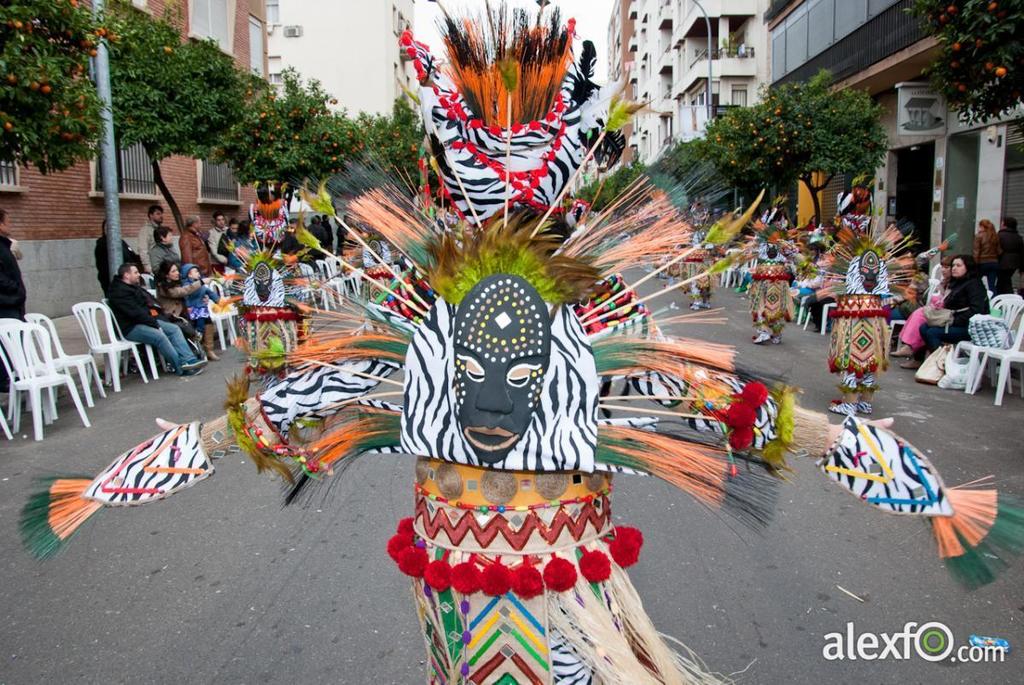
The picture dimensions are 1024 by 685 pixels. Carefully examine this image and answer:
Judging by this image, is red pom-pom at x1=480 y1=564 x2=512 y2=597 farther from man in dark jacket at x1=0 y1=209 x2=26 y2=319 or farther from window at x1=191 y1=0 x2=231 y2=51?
window at x1=191 y1=0 x2=231 y2=51

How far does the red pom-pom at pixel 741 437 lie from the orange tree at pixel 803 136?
1525 centimetres

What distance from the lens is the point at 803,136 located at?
16688 mm

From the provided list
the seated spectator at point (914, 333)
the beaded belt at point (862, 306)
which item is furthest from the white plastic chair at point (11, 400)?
the seated spectator at point (914, 333)

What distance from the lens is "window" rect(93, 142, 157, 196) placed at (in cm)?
1650

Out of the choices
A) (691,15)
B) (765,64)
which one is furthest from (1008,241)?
(691,15)

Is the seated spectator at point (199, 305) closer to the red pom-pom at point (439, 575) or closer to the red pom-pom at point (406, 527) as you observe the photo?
the red pom-pom at point (406, 527)

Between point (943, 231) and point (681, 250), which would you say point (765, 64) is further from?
point (681, 250)

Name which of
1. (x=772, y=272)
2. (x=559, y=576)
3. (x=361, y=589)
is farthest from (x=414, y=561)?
(x=772, y=272)

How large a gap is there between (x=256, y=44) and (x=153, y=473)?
2426 cm

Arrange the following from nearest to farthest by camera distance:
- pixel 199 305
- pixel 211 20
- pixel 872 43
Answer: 1. pixel 199 305
2. pixel 872 43
3. pixel 211 20

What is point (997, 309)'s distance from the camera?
916cm

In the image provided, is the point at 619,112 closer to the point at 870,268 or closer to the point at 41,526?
the point at 41,526

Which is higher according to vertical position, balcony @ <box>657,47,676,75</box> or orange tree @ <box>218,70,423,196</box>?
balcony @ <box>657,47,676,75</box>

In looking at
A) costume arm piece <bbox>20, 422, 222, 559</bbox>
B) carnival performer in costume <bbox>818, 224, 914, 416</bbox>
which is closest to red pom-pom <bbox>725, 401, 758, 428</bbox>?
costume arm piece <bbox>20, 422, 222, 559</bbox>
